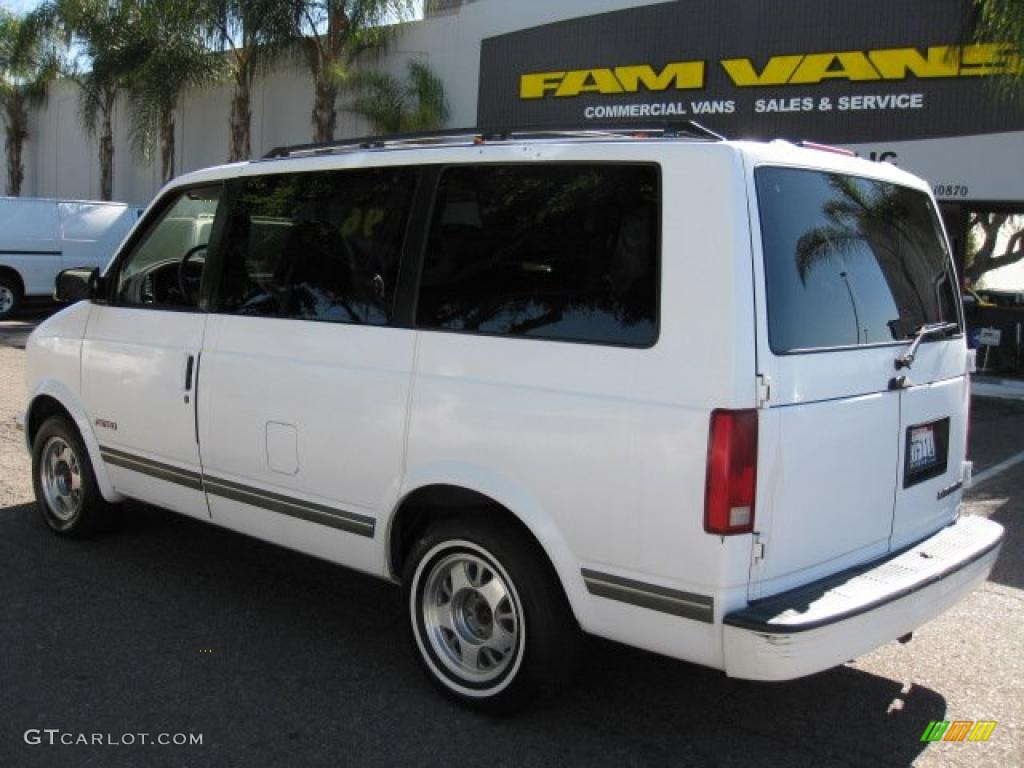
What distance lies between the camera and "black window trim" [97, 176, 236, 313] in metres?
4.56

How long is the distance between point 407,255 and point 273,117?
20.3 metres

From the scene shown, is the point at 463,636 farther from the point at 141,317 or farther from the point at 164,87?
the point at 164,87

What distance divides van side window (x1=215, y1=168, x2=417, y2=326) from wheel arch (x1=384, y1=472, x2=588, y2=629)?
697 millimetres


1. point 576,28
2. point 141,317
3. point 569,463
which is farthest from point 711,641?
point 576,28

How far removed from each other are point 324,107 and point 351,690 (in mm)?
16947

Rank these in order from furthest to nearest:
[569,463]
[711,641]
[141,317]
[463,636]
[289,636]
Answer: [141,317] → [289,636] → [463,636] → [569,463] → [711,641]

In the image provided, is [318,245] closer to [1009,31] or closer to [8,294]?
[1009,31]

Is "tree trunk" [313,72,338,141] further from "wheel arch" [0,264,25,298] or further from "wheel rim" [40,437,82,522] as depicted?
"wheel rim" [40,437,82,522]

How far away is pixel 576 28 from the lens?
57.4 feet

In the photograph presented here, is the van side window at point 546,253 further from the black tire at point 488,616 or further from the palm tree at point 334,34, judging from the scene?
the palm tree at point 334,34

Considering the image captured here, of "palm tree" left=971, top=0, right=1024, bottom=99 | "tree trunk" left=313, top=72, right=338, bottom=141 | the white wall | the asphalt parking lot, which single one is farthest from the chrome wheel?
"palm tree" left=971, top=0, right=1024, bottom=99

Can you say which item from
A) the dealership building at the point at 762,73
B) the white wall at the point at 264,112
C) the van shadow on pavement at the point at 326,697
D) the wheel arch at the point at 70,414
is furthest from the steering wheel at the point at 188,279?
the white wall at the point at 264,112

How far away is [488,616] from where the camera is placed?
3.64 meters

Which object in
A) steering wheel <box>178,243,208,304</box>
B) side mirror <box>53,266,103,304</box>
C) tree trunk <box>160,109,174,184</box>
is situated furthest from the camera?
tree trunk <box>160,109,174,184</box>
